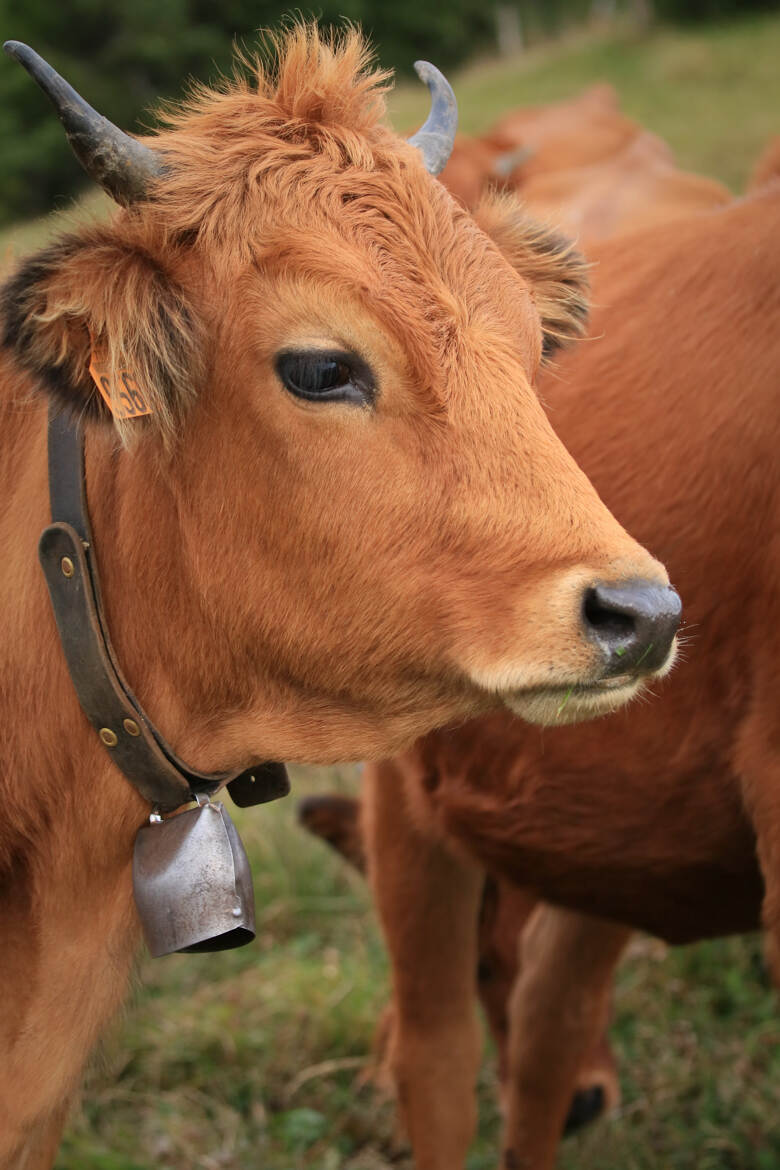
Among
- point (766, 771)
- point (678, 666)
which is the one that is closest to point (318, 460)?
point (678, 666)

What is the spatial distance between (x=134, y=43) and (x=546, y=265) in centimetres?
4028

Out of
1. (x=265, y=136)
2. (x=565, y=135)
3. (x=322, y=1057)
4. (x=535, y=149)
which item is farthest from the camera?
(x=565, y=135)

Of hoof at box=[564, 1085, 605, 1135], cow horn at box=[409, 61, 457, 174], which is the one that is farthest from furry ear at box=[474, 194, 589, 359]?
hoof at box=[564, 1085, 605, 1135]

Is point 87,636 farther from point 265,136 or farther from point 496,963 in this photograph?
point 496,963

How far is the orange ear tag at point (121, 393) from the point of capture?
2.10 metres

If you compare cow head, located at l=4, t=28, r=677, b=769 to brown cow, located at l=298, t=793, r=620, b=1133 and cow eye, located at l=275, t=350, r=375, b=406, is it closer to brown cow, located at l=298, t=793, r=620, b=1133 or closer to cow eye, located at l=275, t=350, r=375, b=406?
Result: cow eye, located at l=275, t=350, r=375, b=406

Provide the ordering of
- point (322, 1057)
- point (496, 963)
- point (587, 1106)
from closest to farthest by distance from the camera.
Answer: point (587, 1106) < point (322, 1057) < point (496, 963)

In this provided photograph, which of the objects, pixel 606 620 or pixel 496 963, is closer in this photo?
pixel 606 620

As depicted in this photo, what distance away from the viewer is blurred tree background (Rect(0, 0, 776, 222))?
33281 mm

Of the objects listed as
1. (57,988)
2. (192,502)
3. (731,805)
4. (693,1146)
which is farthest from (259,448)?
(693,1146)

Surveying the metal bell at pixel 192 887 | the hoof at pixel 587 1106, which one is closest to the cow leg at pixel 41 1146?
the metal bell at pixel 192 887

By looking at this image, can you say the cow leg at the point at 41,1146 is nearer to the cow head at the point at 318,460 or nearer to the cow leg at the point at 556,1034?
the cow head at the point at 318,460

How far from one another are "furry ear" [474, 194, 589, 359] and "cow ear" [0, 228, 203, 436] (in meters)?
0.85

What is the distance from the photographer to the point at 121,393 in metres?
Answer: 2.11
